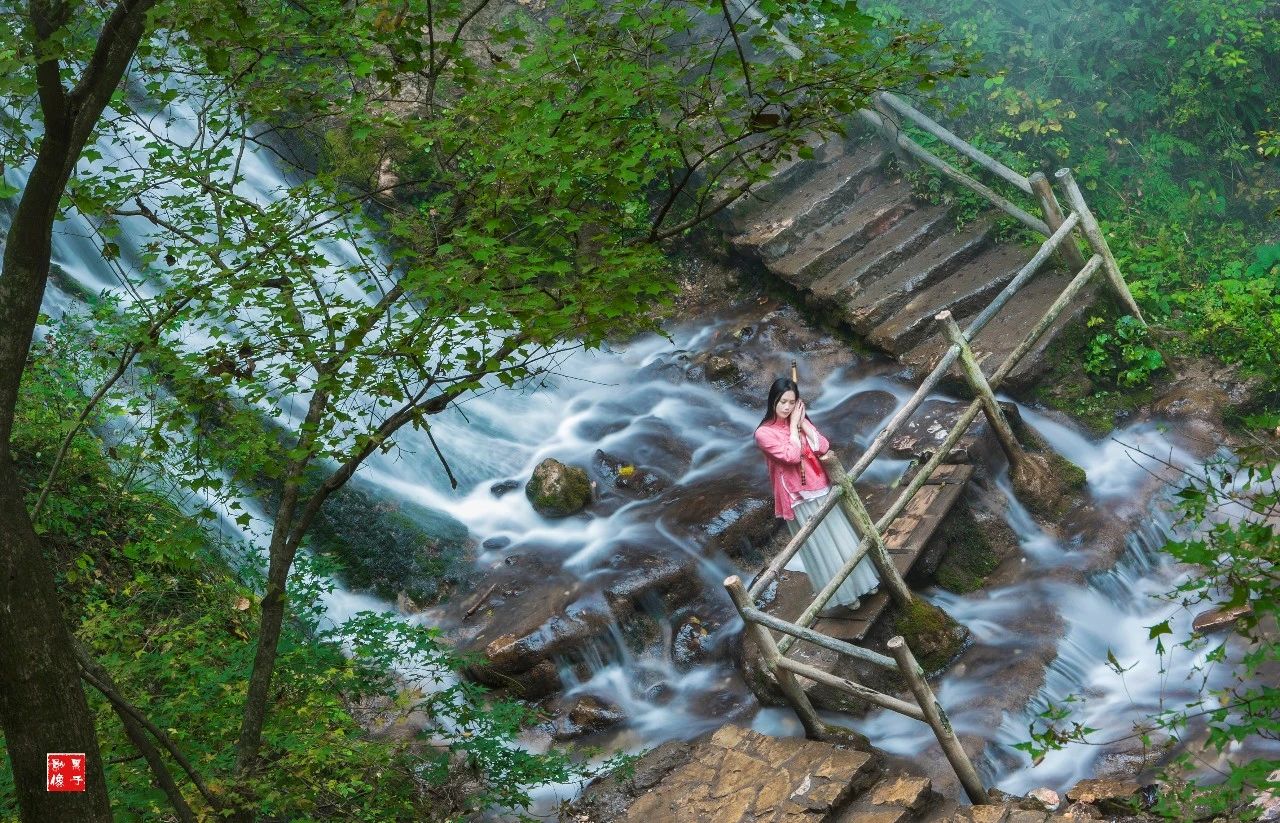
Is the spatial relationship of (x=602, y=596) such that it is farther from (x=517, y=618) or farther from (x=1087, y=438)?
(x=1087, y=438)

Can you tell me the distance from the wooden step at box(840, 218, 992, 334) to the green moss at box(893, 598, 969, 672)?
384 cm

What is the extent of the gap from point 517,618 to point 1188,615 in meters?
4.94

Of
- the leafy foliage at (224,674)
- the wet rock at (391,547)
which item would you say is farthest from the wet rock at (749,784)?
the wet rock at (391,547)

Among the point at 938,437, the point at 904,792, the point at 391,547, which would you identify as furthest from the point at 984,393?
→ the point at 391,547

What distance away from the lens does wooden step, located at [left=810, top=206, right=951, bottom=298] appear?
11023 millimetres

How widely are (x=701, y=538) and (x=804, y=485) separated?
1.47 meters

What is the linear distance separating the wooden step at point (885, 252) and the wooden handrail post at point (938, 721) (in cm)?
572

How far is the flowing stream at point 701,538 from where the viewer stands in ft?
23.6

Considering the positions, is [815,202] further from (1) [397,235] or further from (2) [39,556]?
(2) [39,556]

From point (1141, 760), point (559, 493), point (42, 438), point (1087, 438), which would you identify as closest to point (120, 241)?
point (42, 438)

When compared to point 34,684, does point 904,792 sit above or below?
below

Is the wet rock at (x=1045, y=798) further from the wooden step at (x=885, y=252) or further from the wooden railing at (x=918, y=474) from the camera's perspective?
the wooden step at (x=885, y=252)

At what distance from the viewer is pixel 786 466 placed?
25.4 ft

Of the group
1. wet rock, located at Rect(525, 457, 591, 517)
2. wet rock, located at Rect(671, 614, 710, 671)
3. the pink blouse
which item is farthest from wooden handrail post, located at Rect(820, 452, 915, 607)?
wet rock, located at Rect(525, 457, 591, 517)
